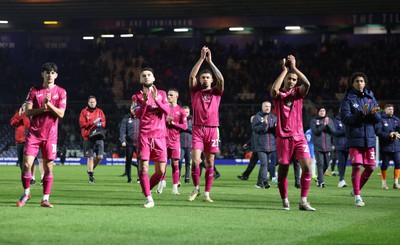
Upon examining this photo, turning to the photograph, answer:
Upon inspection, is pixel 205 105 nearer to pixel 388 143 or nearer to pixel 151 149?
pixel 151 149

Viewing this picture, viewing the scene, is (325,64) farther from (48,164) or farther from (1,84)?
(48,164)

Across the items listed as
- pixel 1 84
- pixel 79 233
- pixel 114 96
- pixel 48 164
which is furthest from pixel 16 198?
pixel 1 84

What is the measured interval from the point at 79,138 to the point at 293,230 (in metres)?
31.3

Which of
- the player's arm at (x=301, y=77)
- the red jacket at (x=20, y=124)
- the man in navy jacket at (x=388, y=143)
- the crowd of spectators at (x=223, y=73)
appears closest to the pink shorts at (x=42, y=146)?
the player's arm at (x=301, y=77)

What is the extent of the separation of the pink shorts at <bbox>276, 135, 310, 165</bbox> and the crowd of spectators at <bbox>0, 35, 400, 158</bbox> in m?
26.5

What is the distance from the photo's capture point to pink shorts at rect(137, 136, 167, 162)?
1240cm

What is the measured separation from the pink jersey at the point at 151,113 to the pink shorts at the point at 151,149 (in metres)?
0.08

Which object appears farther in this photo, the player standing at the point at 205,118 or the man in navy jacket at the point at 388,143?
the man in navy jacket at the point at 388,143

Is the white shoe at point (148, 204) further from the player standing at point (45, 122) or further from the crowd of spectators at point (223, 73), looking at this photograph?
the crowd of spectators at point (223, 73)

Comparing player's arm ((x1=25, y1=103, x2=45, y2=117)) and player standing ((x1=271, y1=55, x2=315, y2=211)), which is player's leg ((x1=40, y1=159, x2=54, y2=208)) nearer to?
player's arm ((x1=25, y1=103, x2=45, y2=117))

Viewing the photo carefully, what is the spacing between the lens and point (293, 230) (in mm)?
9445

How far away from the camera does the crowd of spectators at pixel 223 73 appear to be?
1572 inches

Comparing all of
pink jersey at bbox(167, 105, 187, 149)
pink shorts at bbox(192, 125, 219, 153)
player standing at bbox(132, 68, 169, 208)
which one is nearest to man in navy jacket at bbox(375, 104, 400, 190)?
pink jersey at bbox(167, 105, 187, 149)

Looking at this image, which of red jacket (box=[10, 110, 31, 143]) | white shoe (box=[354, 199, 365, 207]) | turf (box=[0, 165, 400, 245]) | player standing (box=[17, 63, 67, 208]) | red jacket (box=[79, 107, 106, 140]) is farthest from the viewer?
red jacket (box=[79, 107, 106, 140])
